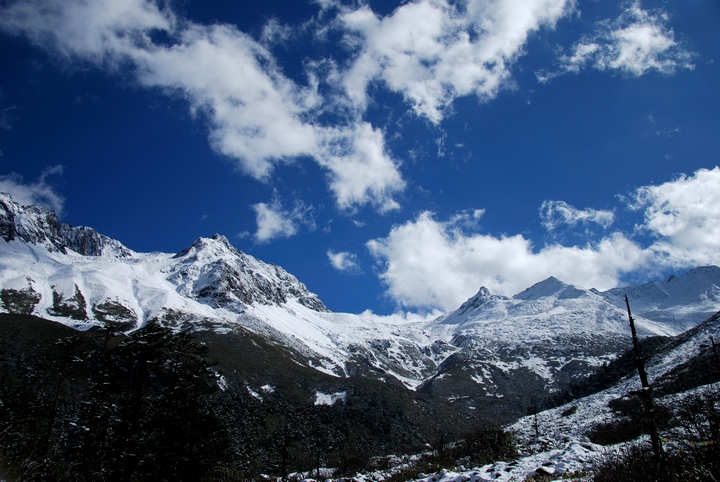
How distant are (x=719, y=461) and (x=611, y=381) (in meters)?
154

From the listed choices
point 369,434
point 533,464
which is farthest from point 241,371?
point 533,464

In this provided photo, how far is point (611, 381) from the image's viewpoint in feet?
466

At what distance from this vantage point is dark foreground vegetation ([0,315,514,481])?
87.1 feet

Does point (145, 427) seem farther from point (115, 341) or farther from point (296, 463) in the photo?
point (115, 341)

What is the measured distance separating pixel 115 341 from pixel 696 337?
183 m

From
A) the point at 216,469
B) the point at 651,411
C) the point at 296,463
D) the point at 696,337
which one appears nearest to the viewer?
the point at 651,411

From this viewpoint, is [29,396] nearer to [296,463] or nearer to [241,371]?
[296,463]

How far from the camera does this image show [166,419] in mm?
29453

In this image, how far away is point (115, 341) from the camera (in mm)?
156875

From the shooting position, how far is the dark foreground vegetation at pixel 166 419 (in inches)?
1045

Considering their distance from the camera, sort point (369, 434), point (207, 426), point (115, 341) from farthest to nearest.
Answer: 1. point (115, 341)
2. point (369, 434)
3. point (207, 426)

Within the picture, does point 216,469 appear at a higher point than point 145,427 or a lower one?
lower

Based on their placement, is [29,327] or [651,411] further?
[29,327]

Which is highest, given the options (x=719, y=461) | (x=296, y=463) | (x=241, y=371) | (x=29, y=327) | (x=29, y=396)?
(x=29, y=327)
